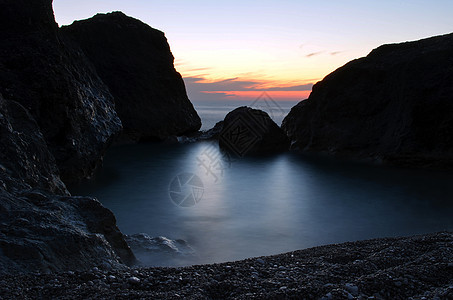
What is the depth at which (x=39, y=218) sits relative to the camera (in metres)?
3.53

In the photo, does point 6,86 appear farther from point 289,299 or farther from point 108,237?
point 289,299

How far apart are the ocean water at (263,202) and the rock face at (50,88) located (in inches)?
34.6

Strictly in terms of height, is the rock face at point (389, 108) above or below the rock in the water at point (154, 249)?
above

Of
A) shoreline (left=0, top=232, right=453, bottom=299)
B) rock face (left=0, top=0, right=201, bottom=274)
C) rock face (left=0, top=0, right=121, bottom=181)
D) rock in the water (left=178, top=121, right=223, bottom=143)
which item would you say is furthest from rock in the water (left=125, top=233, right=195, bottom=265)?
rock in the water (left=178, top=121, right=223, bottom=143)

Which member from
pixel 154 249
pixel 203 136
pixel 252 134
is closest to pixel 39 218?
pixel 154 249

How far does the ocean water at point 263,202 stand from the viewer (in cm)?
613

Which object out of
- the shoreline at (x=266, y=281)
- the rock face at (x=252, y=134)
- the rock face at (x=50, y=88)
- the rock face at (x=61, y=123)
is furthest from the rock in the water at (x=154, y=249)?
the rock face at (x=252, y=134)

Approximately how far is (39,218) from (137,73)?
17.3 meters

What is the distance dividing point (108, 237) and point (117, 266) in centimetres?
76

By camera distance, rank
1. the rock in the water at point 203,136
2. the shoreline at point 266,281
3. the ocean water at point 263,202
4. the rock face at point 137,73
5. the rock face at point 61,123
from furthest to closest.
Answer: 1. the rock in the water at point 203,136
2. the rock face at point 137,73
3. the ocean water at point 263,202
4. the rock face at point 61,123
5. the shoreline at point 266,281

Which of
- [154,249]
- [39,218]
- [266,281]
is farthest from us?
[154,249]

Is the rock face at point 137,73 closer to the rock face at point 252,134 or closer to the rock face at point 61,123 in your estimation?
Answer: the rock face at point 61,123

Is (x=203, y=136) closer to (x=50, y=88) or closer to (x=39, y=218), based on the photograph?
(x=50, y=88)

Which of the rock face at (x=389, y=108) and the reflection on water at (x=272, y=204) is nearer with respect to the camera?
the reflection on water at (x=272, y=204)
